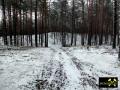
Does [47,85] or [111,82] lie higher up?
[111,82]

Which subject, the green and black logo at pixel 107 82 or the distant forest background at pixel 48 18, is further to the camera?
the distant forest background at pixel 48 18

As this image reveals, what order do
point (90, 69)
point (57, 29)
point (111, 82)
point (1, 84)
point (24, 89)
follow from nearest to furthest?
point (111, 82), point (24, 89), point (1, 84), point (90, 69), point (57, 29)

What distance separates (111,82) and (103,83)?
0.97 ft

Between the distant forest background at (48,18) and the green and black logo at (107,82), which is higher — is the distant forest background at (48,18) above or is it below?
above

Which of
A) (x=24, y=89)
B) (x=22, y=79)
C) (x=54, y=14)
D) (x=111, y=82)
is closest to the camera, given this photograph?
(x=111, y=82)

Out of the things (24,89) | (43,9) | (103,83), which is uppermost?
(43,9)

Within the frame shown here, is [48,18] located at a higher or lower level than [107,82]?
higher

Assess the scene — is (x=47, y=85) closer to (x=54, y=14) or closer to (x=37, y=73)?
(x=37, y=73)

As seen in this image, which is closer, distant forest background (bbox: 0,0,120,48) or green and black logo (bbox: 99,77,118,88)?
green and black logo (bbox: 99,77,118,88)

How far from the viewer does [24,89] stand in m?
10.4

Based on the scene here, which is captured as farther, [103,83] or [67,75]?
[67,75]

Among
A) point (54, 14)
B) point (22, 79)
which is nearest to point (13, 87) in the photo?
point (22, 79)

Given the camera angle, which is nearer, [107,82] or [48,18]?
[107,82]

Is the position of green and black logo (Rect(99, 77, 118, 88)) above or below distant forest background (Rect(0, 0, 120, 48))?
below
